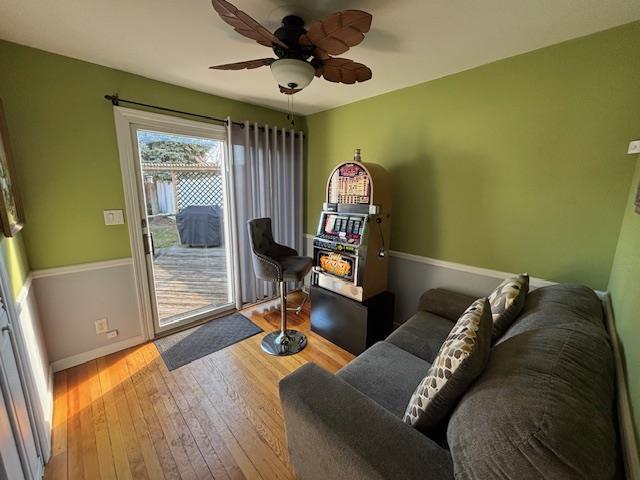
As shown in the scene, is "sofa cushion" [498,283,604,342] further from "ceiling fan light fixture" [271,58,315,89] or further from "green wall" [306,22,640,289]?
"ceiling fan light fixture" [271,58,315,89]

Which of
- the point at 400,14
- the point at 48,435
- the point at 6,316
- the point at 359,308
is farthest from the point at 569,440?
the point at 48,435

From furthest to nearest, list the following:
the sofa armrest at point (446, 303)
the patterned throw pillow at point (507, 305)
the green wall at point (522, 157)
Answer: the sofa armrest at point (446, 303) < the green wall at point (522, 157) < the patterned throw pillow at point (507, 305)

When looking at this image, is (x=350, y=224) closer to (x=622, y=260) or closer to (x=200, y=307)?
(x=622, y=260)

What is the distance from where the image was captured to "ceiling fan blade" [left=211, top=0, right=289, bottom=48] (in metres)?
1.02

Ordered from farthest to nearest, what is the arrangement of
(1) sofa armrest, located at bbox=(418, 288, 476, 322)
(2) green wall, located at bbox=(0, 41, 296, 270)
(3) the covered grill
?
(3) the covered grill → (1) sofa armrest, located at bbox=(418, 288, 476, 322) → (2) green wall, located at bbox=(0, 41, 296, 270)

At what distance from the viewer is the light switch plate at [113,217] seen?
215cm

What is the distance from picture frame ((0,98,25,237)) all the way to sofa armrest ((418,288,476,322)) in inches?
103

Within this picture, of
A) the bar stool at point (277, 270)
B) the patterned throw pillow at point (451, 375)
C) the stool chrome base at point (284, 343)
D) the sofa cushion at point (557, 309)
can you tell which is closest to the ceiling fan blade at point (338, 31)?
the patterned throw pillow at point (451, 375)

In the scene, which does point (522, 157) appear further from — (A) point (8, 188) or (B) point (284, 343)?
(A) point (8, 188)

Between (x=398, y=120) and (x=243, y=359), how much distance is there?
2.54m

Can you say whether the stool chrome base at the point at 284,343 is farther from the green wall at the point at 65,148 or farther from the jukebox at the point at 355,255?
the green wall at the point at 65,148

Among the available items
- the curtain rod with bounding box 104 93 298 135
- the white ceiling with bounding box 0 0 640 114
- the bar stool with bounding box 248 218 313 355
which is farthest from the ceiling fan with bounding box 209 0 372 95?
the bar stool with bounding box 248 218 313 355

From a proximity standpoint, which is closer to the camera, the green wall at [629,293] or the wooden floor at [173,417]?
the green wall at [629,293]

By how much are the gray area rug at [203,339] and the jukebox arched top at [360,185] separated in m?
1.59
